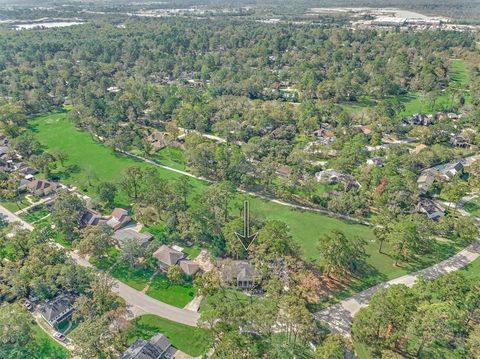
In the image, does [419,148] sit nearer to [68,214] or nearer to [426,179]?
[426,179]

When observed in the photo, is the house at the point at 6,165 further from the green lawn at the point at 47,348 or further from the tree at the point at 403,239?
the tree at the point at 403,239

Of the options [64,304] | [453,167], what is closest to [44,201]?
[64,304]

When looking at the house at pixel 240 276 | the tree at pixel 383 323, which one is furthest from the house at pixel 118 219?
the tree at pixel 383 323

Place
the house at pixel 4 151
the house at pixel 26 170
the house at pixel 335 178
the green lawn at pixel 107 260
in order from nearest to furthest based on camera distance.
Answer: the green lawn at pixel 107 260 → the house at pixel 335 178 → the house at pixel 26 170 → the house at pixel 4 151

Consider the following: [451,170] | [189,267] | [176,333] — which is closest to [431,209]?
[451,170]

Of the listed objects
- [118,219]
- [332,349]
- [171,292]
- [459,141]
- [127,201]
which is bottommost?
[127,201]

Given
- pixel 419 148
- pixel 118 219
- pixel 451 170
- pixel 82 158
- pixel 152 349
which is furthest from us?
pixel 82 158
